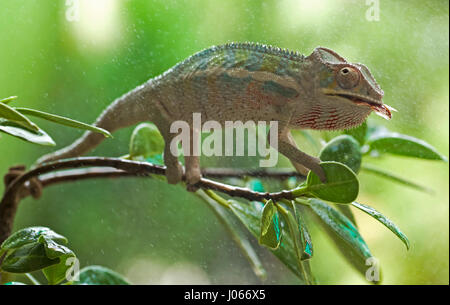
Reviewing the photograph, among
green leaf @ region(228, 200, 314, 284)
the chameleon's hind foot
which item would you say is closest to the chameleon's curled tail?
the chameleon's hind foot

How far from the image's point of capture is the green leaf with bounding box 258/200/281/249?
56cm

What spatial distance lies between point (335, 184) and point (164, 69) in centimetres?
35

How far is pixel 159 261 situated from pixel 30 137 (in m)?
0.47

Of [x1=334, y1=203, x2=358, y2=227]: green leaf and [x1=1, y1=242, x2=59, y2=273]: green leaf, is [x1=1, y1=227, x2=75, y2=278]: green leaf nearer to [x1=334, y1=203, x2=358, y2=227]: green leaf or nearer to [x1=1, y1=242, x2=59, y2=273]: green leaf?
[x1=1, y1=242, x2=59, y2=273]: green leaf

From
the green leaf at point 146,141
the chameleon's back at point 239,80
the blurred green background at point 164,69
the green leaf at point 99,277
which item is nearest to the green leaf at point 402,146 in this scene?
the blurred green background at point 164,69

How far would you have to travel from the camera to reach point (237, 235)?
2.82 ft

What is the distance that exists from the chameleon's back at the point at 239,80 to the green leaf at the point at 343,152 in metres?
0.09

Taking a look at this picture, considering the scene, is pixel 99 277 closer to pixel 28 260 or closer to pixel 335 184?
pixel 28 260

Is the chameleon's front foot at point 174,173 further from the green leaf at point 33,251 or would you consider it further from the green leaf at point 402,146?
the green leaf at point 402,146

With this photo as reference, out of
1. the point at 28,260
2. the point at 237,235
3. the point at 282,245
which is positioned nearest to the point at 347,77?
the point at 282,245

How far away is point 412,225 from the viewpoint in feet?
3.66

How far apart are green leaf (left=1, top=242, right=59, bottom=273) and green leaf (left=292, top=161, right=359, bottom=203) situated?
0.34 metres

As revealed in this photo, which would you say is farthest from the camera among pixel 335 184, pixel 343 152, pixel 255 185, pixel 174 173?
pixel 255 185
